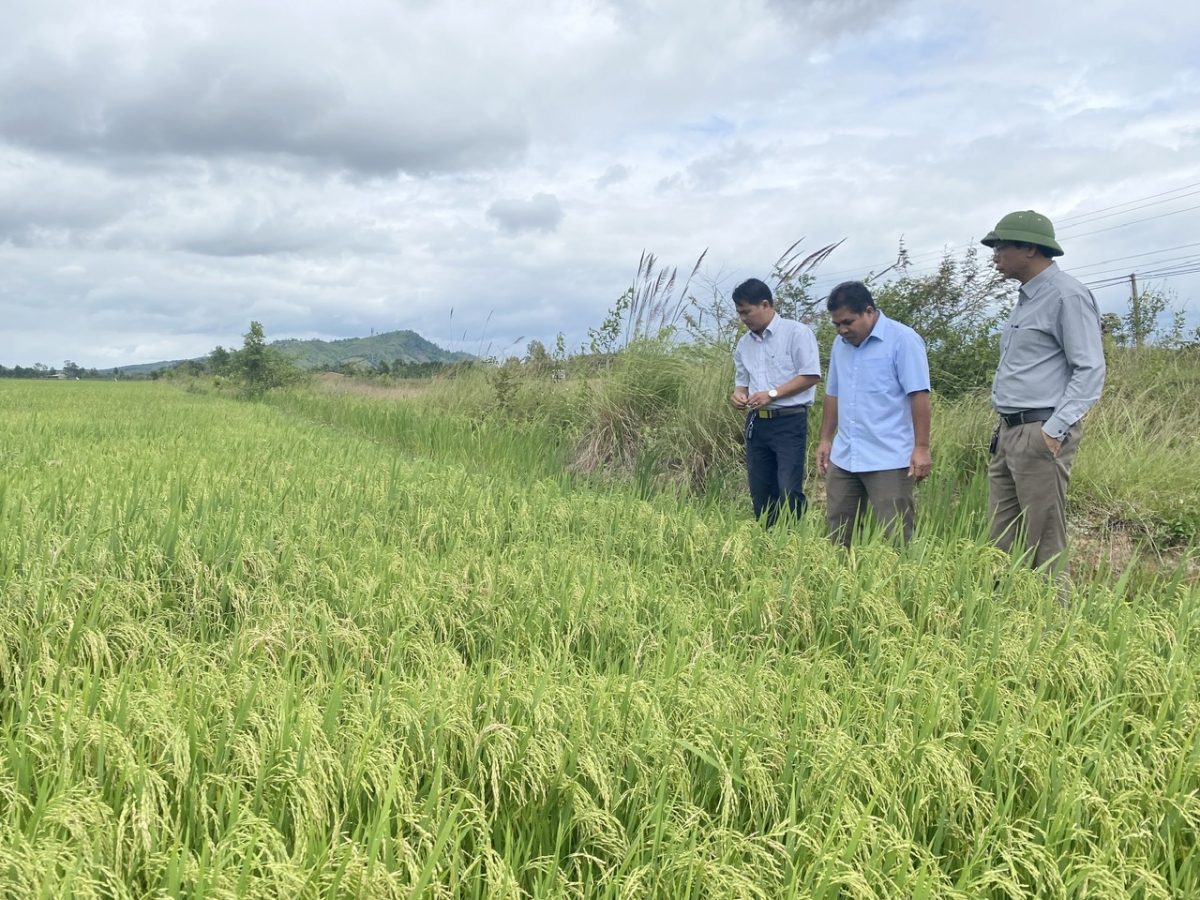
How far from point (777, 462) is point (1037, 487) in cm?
147

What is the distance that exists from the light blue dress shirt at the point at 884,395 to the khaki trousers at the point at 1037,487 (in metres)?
0.44

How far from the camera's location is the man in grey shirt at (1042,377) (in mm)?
3225

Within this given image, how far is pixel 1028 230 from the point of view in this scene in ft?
11.2

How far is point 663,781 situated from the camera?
1682 mm

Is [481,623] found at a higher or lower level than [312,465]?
lower

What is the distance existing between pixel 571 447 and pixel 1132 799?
18.9 ft

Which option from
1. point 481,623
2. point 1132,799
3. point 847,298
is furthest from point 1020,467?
point 481,623

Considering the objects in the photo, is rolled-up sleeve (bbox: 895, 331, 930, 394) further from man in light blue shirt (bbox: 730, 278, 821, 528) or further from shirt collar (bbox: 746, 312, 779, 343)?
shirt collar (bbox: 746, 312, 779, 343)

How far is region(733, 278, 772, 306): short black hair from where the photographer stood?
4434 mm

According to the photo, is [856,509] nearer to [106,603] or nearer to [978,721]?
[978,721]

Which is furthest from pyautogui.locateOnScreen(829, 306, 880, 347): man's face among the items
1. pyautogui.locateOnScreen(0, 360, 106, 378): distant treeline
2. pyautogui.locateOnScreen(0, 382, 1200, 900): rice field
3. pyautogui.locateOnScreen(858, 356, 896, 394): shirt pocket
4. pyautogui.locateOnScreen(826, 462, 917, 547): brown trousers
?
pyautogui.locateOnScreen(0, 360, 106, 378): distant treeline

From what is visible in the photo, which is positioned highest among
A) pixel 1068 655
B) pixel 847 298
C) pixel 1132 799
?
pixel 847 298

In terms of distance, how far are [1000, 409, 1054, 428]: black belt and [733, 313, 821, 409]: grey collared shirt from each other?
109cm

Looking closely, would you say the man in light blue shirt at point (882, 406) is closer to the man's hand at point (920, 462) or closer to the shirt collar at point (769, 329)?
the man's hand at point (920, 462)
